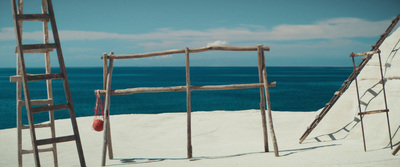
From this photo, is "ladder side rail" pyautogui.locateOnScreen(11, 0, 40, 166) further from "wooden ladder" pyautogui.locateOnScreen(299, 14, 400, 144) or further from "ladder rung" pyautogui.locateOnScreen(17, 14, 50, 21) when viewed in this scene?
"wooden ladder" pyautogui.locateOnScreen(299, 14, 400, 144)

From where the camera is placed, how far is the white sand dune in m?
7.05

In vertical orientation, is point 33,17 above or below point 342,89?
above

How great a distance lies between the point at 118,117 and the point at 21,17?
10.3 metres

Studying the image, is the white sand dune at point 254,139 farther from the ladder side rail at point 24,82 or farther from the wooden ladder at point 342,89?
the ladder side rail at point 24,82

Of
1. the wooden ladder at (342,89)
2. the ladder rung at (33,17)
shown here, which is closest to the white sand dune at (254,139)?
the wooden ladder at (342,89)

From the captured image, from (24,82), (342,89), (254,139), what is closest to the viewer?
(24,82)

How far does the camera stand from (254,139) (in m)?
10.3

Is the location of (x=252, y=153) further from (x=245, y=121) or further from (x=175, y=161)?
(x=245, y=121)

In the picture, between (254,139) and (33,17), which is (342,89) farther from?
(33,17)

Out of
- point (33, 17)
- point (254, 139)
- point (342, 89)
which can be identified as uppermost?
point (33, 17)

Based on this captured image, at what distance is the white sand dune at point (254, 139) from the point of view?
7.05 metres

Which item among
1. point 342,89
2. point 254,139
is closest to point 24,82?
point 254,139

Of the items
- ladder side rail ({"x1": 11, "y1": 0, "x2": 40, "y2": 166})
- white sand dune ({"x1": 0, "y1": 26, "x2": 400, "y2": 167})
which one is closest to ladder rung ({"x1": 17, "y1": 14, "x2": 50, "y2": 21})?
ladder side rail ({"x1": 11, "y1": 0, "x2": 40, "y2": 166})

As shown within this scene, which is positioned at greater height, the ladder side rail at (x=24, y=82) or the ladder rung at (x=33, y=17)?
the ladder rung at (x=33, y=17)
